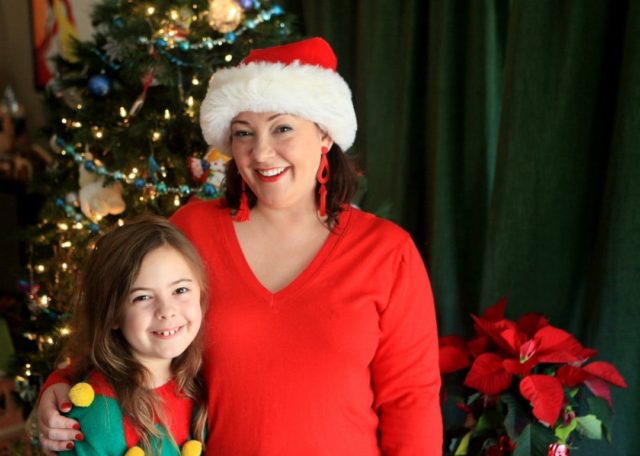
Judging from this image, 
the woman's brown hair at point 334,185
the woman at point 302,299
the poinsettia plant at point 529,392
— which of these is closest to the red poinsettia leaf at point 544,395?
the poinsettia plant at point 529,392

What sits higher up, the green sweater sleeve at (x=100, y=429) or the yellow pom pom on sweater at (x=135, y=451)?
the green sweater sleeve at (x=100, y=429)

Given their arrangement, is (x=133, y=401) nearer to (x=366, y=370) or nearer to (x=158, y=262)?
(x=158, y=262)

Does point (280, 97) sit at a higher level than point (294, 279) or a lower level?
higher

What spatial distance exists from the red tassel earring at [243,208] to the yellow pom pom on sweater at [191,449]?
0.47 meters

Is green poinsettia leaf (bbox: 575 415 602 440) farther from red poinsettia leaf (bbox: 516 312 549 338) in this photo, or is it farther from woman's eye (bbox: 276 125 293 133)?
woman's eye (bbox: 276 125 293 133)

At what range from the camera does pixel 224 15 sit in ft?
7.02

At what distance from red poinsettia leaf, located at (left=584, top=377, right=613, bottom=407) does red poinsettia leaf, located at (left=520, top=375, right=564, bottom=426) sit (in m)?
0.12

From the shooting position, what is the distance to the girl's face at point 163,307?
125 centimetres

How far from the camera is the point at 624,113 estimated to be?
5.73 feet

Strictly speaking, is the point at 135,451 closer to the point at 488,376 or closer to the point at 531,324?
the point at 488,376

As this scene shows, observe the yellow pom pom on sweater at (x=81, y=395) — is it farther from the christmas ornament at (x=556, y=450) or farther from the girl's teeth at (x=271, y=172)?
the christmas ornament at (x=556, y=450)

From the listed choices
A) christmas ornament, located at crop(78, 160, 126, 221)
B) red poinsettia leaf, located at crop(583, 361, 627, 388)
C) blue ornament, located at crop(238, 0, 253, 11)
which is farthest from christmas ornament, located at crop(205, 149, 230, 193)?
red poinsettia leaf, located at crop(583, 361, 627, 388)

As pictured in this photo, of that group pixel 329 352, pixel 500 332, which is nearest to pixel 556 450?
pixel 500 332

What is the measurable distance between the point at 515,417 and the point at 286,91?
0.97 metres
